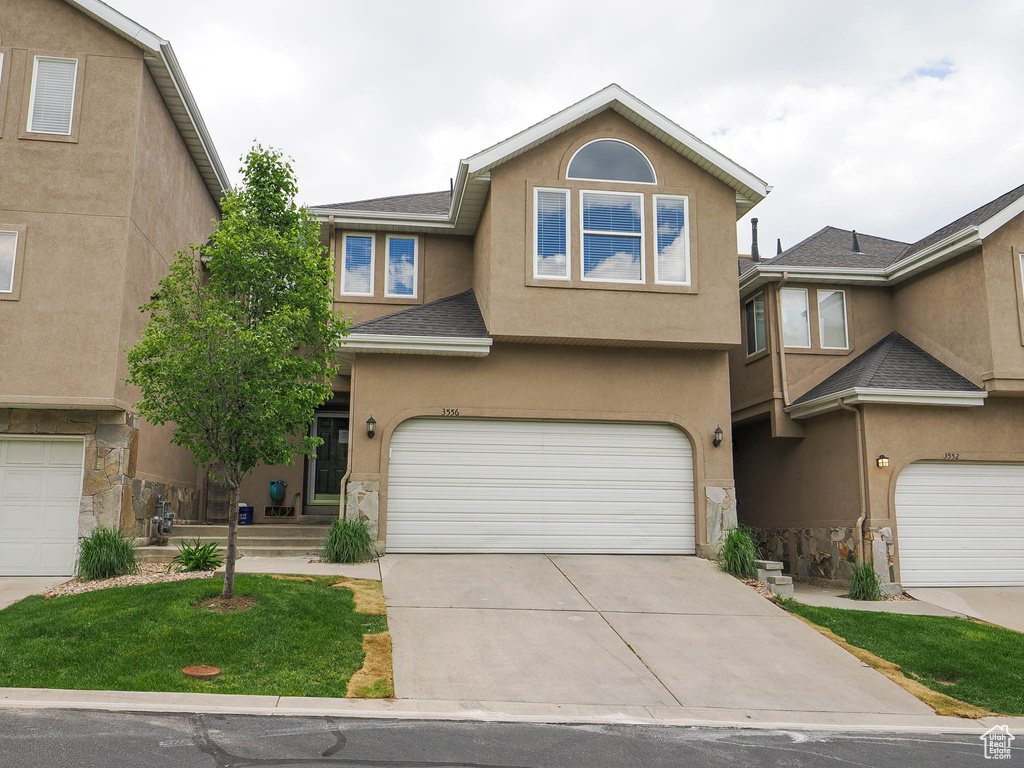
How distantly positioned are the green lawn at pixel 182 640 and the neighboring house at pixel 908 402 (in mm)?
8893

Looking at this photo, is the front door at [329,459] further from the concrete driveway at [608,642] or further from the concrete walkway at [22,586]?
the concrete walkway at [22,586]

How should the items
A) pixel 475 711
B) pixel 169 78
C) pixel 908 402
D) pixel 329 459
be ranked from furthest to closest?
1. pixel 329 459
2. pixel 908 402
3. pixel 169 78
4. pixel 475 711

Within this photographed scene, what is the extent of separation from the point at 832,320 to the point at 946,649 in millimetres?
7929

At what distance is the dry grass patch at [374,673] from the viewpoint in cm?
715

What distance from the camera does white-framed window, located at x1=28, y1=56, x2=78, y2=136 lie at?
1238cm

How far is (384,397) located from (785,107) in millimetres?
14554

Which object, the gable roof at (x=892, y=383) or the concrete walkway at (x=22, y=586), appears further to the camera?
the gable roof at (x=892, y=383)

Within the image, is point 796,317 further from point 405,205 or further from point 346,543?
point 346,543

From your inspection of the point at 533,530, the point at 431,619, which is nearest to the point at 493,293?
the point at 533,530

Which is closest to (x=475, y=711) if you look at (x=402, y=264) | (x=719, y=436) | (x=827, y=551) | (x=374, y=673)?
(x=374, y=673)

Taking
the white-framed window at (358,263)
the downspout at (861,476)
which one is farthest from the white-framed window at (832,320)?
the white-framed window at (358,263)

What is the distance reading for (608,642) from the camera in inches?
362

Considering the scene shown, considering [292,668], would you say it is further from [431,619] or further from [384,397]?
[384,397]

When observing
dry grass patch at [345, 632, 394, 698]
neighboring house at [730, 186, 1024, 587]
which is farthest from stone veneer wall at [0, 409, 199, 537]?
neighboring house at [730, 186, 1024, 587]
